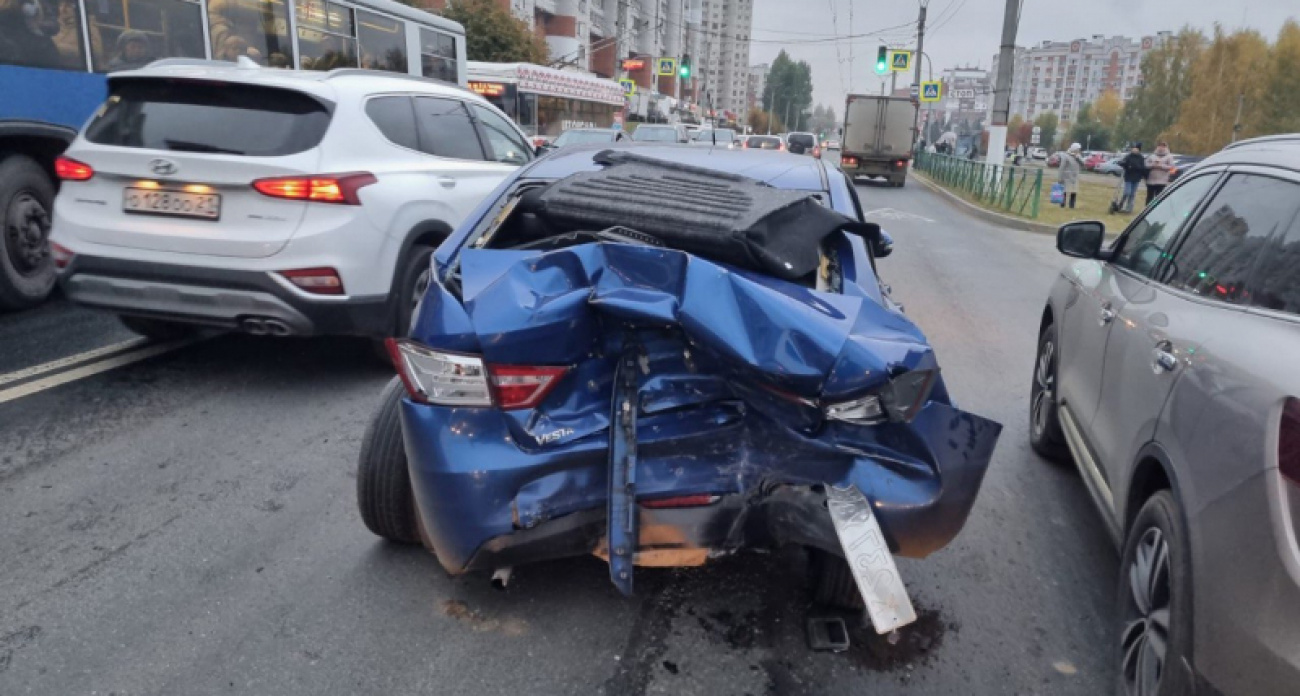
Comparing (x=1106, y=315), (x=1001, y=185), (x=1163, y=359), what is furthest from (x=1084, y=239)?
(x=1001, y=185)

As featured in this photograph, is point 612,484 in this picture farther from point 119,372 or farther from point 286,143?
point 119,372

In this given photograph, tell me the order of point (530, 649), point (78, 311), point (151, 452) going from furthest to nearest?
point (78, 311), point (151, 452), point (530, 649)

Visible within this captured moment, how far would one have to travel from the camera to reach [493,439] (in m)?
2.71

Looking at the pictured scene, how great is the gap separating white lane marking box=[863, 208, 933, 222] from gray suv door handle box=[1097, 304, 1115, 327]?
15621 millimetres

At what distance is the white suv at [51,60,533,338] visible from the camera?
509 cm

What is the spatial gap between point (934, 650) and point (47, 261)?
23.6ft

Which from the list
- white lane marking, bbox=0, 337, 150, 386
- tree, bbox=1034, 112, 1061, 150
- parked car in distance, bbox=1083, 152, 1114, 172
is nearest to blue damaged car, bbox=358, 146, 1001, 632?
white lane marking, bbox=0, 337, 150, 386

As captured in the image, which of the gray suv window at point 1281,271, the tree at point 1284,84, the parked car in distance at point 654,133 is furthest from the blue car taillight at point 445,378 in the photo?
the tree at point 1284,84

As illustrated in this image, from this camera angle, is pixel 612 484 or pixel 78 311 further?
pixel 78 311

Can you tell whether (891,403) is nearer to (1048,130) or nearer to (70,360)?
(70,360)

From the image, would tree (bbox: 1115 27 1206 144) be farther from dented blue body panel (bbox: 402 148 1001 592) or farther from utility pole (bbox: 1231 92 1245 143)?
dented blue body panel (bbox: 402 148 1001 592)

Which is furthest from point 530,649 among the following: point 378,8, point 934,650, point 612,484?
point 378,8

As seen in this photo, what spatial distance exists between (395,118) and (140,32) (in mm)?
3522

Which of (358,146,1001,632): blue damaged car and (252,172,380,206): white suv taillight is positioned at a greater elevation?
(252,172,380,206): white suv taillight
